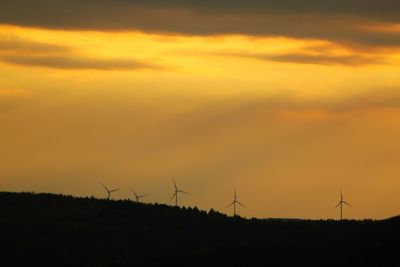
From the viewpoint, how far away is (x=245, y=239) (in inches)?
6649

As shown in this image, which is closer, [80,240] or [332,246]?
[332,246]

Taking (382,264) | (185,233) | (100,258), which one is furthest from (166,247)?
(382,264)

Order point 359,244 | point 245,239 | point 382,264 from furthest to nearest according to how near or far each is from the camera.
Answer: point 245,239
point 359,244
point 382,264

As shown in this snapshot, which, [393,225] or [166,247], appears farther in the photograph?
[166,247]

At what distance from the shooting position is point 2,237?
198m

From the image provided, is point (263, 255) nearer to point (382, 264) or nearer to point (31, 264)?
point (382, 264)

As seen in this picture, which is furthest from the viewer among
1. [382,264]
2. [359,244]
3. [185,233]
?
[185,233]

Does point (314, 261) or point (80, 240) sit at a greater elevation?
point (80, 240)

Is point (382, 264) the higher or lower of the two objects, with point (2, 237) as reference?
lower

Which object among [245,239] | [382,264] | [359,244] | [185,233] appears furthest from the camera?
[185,233]

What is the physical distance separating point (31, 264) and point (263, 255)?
37914 millimetres

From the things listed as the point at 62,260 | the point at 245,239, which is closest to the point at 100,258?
the point at 62,260

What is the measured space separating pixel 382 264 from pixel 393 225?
17079mm

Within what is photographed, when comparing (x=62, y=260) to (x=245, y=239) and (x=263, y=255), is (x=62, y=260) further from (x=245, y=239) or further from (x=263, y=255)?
(x=263, y=255)
